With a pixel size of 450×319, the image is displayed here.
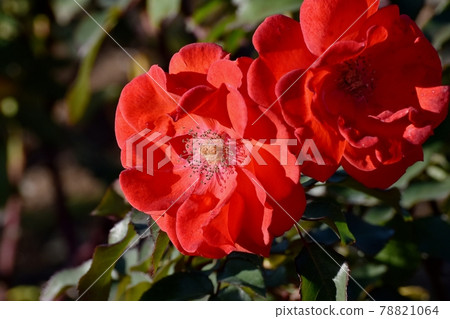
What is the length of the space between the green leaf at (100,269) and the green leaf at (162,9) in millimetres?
582

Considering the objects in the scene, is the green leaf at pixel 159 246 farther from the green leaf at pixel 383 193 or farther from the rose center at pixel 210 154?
the green leaf at pixel 383 193

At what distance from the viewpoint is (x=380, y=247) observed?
81 centimetres

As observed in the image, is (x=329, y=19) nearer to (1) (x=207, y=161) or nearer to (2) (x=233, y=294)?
(1) (x=207, y=161)

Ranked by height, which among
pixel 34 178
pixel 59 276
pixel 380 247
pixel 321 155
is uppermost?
pixel 321 155

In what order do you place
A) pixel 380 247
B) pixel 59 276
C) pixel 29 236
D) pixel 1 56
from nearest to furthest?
pixel 380 247 < pixel 59 276 < pixel 1 56 < pixel 29 236

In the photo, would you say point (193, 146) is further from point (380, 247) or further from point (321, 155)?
point (380, 247)

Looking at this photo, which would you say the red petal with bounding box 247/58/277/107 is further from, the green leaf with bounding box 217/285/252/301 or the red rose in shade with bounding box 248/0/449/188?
the green leaf with bounding box 217/285/252/301

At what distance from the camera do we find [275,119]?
0.65m

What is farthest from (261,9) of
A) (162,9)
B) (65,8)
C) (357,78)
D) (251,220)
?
(65,8)

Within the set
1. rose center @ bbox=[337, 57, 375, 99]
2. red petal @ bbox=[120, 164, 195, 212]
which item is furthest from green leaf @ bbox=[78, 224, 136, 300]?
rose center @ bbox=[337, 57, 375, 99]

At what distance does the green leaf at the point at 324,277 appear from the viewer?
72 cm

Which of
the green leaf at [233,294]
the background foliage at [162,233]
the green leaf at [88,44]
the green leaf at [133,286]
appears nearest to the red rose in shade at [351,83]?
the background foliage at [162,233]
